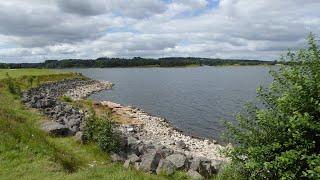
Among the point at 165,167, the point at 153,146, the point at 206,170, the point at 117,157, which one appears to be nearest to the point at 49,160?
the point at 117,157

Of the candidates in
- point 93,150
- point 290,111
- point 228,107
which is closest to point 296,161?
point 290,111

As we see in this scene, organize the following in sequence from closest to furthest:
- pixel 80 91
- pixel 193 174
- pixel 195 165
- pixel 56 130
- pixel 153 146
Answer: pixel 193 174
pixel 195 165
pixel 56 130
pixel 153 146
pixel 80 91

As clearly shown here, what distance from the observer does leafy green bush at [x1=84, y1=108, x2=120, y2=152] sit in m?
19.5

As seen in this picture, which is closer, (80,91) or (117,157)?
(117,157)

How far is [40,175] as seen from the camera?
13.5 m

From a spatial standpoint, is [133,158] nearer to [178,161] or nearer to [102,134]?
[102,134]

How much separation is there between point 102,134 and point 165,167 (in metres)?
3.67

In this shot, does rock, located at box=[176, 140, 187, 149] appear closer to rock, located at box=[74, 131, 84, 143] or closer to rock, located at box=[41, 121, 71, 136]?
rock, located at box=[41, 121, 71, 136]

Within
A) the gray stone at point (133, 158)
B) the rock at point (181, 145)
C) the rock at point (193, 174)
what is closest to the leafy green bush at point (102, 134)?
the gray stone at point (133, 158)

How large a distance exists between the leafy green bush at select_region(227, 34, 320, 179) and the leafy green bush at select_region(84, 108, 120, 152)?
7.63 metres

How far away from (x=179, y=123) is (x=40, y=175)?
37.1 m

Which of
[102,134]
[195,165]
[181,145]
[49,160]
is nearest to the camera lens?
[49,160]

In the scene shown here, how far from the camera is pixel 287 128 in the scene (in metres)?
12.0

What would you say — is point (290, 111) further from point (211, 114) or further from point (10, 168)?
point (211, 114)
